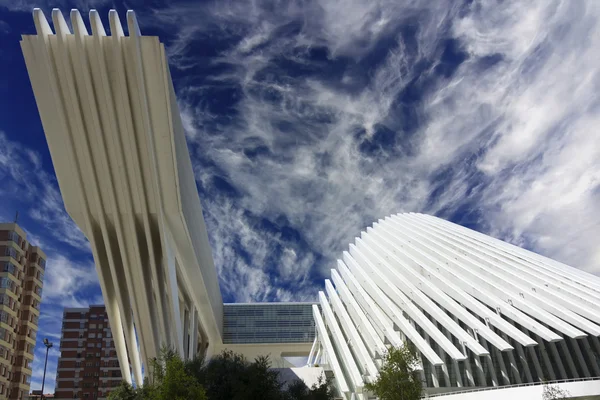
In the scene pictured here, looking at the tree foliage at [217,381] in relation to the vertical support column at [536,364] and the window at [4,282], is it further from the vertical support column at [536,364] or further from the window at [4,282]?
the window at [4,282]

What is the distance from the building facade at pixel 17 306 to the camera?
5122cm

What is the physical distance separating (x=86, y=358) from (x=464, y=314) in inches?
2570

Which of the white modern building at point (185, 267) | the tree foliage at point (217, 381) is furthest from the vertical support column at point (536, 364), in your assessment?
the tree foliage at point (217, 381)

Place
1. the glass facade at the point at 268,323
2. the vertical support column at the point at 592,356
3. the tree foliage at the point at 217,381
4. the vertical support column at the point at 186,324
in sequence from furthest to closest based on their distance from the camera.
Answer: the glass facade at the point at 268,323 < the vertical support column at the point at 186,324 < the vertical support column at the point at 592,356 < the tree foliage at the point at 217,381

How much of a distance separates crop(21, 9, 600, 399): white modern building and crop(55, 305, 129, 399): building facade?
1708 inches

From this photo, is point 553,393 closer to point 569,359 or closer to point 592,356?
point 569,359

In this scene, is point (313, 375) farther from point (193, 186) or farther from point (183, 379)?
point (183, 379)

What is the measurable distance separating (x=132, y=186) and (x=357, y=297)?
2102 centimetres

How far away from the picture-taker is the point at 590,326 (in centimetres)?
2514

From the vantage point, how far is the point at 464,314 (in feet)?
95.7

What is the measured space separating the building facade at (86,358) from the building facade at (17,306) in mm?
18788

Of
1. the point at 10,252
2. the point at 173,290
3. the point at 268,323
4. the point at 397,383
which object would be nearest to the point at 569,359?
the point at 397,383

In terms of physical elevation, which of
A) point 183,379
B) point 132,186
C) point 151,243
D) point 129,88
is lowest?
point 183,379

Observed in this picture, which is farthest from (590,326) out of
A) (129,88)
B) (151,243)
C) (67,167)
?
(67,167)
